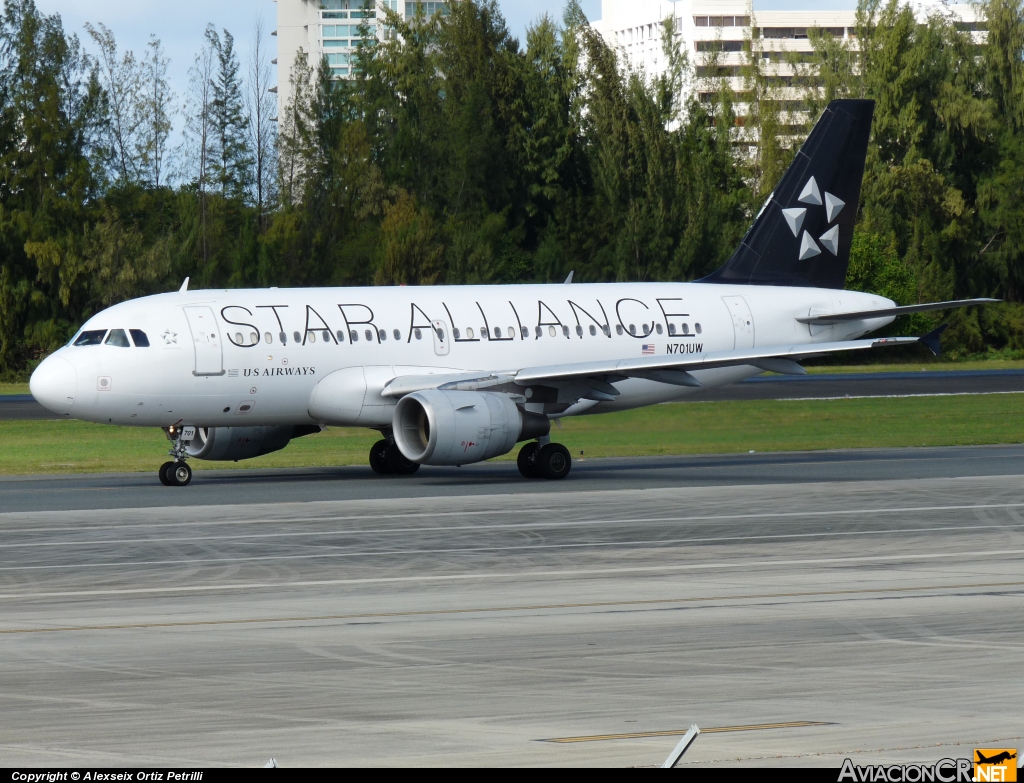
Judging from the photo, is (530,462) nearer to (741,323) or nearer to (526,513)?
(526,513)

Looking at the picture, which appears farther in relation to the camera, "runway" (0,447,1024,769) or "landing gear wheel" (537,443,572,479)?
"landing gear wheel" (537,443,572,479)

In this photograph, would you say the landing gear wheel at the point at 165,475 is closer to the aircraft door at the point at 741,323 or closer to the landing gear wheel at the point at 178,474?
the landing gear wheel at the point at 178,474

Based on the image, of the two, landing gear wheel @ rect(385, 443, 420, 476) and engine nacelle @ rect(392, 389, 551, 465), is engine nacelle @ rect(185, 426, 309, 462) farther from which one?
engine nacelle @ rect(392, 389, 551, 465)

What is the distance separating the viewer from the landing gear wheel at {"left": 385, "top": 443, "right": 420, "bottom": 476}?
1251 inches

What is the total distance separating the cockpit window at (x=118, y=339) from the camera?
93.5ft

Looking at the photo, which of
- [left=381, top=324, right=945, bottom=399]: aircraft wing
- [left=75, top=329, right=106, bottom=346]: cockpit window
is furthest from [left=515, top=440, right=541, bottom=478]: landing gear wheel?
[left=75, top=329, right=106, bottom=346]: cockpit window

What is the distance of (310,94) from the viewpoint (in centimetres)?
9375

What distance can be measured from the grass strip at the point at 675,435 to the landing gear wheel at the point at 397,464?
3423 mm

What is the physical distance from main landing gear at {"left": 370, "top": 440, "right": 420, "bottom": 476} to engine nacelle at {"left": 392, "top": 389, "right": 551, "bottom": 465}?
2.88 metres

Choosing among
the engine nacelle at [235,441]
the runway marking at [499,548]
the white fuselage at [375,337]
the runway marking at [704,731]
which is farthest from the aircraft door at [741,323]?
the runway marking at [704,731]

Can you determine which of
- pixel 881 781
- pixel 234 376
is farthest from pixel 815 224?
pixel 881 781

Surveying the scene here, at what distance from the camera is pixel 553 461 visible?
29.8 m

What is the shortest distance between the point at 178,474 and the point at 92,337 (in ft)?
9.64

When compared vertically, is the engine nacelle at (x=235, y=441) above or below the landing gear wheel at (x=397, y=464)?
above
